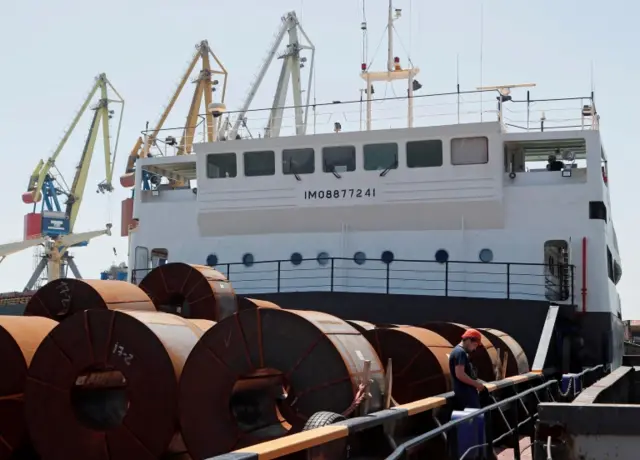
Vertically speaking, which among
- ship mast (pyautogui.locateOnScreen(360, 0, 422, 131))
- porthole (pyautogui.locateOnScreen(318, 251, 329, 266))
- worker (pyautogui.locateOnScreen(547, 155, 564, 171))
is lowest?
porthole (pyautogui.locateOnScreen(318, 251, 329, 266))

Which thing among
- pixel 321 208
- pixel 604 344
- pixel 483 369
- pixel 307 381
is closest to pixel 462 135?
pixel 321 208

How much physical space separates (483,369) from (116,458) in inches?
264

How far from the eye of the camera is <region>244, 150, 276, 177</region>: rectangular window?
67.1ft

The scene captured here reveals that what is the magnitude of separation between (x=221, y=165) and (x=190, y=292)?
735 cm

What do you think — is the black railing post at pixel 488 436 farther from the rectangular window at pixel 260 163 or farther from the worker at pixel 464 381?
the rectangular window at pixel 260 163

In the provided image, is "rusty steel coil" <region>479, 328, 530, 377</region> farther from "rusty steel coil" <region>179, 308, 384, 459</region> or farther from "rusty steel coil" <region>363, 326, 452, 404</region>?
"rusty steel coil" <region>179, 308, 384, 459</region>

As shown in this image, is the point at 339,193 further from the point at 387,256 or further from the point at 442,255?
the point at 442,255

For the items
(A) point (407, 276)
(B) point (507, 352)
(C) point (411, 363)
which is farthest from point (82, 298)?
(A) point (407, 276)

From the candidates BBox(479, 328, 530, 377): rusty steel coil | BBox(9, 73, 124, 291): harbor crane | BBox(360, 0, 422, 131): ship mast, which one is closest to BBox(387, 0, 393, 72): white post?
BBox(360, 0, 422, 131): ship mast

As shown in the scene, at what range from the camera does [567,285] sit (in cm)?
1866

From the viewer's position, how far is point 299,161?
20297mm

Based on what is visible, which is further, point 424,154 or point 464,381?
point 424,154

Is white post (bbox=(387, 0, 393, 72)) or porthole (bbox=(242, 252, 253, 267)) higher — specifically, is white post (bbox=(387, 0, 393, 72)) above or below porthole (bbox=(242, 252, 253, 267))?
above

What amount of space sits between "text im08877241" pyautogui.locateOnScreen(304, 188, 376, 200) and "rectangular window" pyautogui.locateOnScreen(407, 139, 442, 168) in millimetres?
1066
